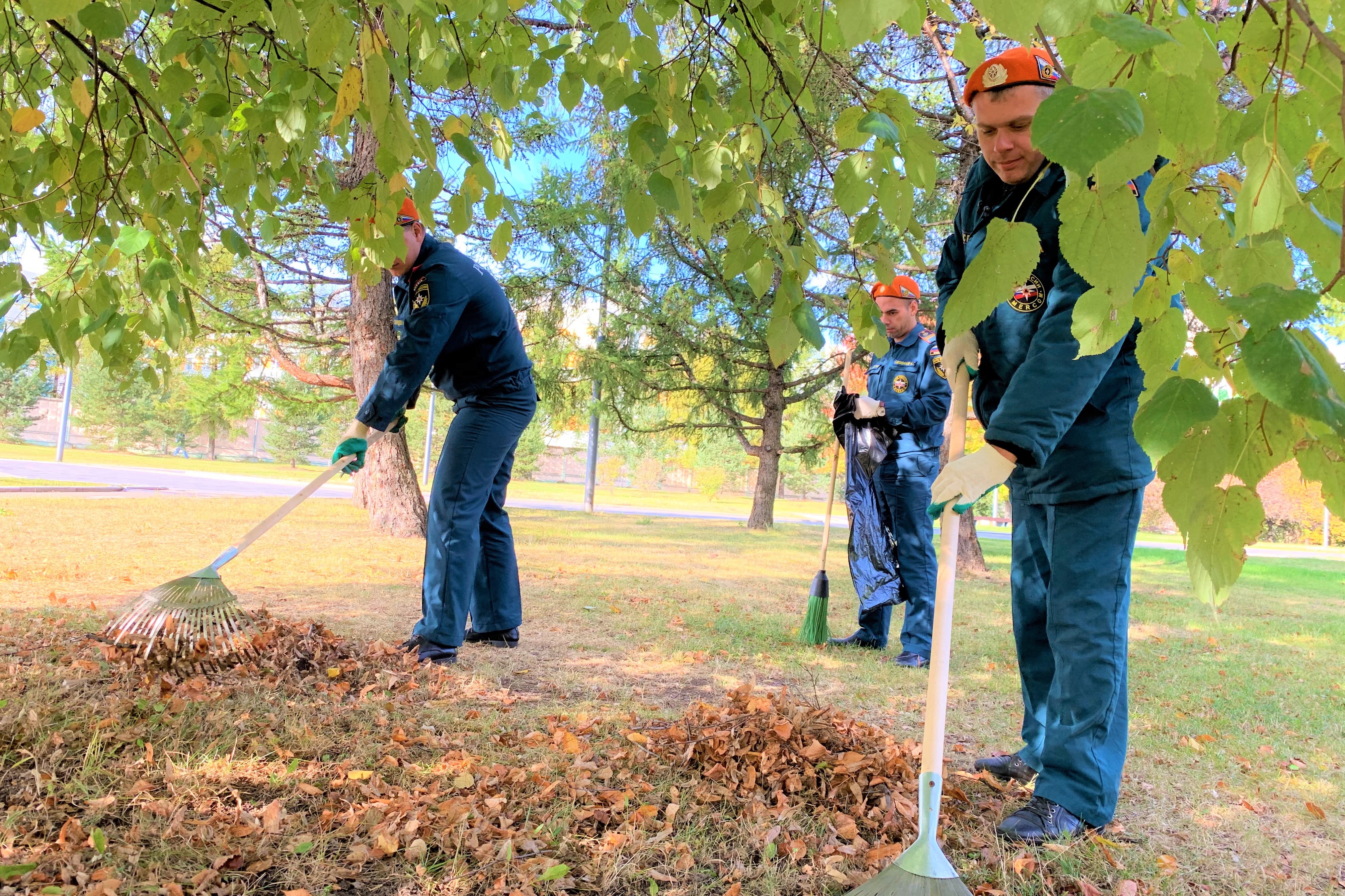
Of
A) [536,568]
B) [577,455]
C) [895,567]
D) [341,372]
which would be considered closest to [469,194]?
[895,567]

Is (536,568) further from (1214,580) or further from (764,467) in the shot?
(764,467)

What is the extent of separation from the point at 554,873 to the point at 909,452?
2952 millimetres

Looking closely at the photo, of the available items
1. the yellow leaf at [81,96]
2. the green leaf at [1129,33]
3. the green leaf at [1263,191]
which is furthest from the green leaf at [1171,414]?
the yellow leaf at [81,96]

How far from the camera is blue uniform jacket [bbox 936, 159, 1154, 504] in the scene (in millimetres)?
1793

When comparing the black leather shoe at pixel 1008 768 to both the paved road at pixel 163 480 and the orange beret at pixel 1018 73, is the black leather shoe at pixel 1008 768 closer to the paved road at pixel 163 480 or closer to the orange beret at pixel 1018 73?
the orange beret at pixel 1018 73

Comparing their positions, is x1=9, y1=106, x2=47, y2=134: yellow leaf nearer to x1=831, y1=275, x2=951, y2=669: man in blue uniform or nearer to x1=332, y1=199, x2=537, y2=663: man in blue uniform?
x1=332, y1=199, x2=537, y2=663: man in blue uniform

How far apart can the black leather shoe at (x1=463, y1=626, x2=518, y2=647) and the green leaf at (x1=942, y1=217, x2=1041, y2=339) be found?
331 centimetres

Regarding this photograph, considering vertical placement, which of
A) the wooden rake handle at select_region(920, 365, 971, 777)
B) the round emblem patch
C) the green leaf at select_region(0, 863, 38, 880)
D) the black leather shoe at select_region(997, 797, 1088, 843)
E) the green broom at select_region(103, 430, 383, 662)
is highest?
the round emblem patch

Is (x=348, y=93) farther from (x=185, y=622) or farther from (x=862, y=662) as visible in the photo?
(x=862, y=662)

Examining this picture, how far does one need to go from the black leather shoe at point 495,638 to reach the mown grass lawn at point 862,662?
11 centimetres

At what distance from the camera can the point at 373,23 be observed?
1.48m

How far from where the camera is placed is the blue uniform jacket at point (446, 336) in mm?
3160

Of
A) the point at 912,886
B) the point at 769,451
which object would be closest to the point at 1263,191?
the point at 912,886

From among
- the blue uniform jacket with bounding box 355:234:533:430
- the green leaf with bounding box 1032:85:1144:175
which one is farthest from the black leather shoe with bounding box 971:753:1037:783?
the blue uniform jacket with bounding box 355:234:533:430
